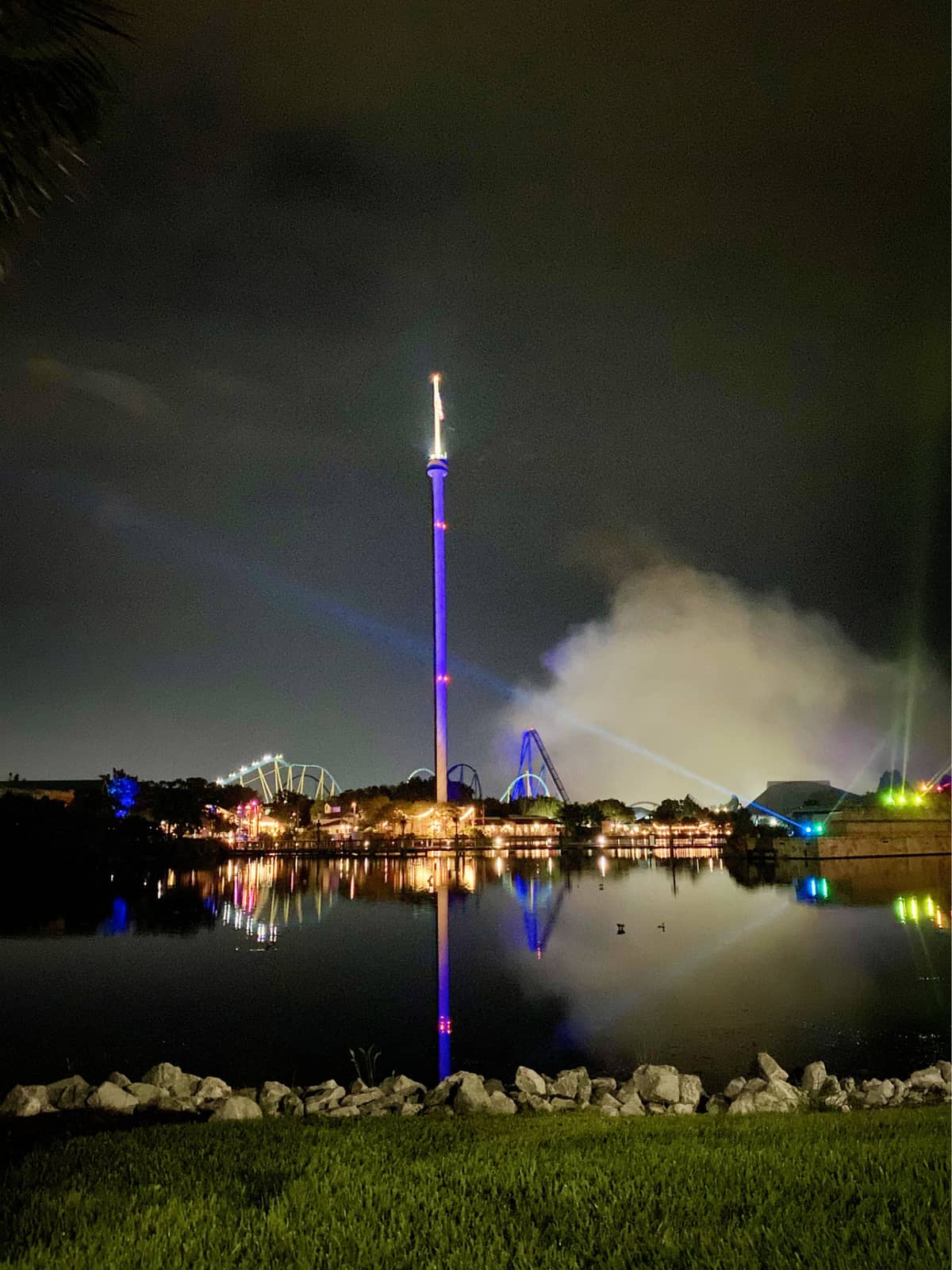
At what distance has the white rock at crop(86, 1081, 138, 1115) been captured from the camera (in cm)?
1015

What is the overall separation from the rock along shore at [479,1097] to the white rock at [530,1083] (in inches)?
0.5

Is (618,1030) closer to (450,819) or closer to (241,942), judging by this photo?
(241,942)

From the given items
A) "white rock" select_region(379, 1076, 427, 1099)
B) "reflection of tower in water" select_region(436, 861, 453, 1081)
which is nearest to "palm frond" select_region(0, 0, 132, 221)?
"white rock" select_region(379, 1076, 427, 1099)

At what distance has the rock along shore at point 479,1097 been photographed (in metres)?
10.1

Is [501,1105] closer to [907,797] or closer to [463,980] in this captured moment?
[463,980]

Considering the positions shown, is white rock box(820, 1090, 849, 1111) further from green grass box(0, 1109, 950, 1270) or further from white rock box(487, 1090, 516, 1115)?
white rock box(487, 1090, 516, 1115)

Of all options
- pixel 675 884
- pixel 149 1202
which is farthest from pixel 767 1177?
pixel 675 884

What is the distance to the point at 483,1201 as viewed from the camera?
5.59 m

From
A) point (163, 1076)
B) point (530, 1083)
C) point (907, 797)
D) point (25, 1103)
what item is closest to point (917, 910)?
point (530, 1083)

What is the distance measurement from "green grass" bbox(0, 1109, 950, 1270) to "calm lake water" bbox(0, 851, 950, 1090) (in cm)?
839

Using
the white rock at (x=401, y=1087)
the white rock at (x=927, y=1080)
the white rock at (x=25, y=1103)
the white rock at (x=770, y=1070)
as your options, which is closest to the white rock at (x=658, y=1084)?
the white rock at (x=770, y=1070)

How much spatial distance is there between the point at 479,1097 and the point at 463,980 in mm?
16510

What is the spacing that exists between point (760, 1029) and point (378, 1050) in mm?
7908

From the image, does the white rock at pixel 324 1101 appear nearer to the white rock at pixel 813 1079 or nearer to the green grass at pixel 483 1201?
the green grass at pixel 483 1201
